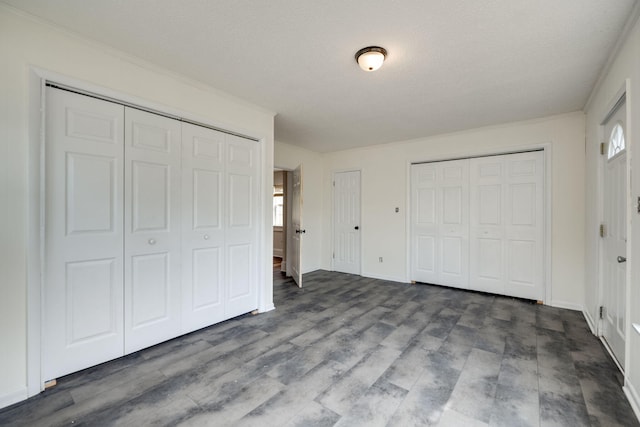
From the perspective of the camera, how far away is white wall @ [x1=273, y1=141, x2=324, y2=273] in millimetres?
5398

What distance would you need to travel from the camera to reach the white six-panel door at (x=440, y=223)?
4.37m

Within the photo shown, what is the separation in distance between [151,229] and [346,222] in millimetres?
3765

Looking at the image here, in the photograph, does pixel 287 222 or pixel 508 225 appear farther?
pixel 287 222

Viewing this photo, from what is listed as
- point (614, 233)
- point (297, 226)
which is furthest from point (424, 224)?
point (614, 233)

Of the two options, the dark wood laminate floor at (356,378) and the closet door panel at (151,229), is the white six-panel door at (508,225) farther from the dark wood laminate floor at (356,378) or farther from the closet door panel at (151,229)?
the closet door panel at (151,229)

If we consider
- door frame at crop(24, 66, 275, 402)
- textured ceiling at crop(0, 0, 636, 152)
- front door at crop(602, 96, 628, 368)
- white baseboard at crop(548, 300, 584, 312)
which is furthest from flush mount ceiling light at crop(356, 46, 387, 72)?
white baseboard at crop(548, 300, 584, 312)

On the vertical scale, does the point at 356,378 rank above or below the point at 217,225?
below

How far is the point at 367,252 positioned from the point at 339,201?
1202 millimetres

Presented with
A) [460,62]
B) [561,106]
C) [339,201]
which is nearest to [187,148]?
[460,62]

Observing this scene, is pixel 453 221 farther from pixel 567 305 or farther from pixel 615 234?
pixel 615 234

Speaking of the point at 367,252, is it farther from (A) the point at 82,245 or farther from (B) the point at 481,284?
(A) the point at 82,245

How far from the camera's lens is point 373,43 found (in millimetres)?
2078

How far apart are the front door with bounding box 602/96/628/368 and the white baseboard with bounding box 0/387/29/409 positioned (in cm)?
425

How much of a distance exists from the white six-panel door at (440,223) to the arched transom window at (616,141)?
1891 millimetres
